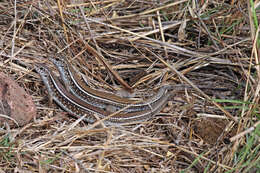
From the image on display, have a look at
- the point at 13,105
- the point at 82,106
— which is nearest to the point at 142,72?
the point at 82,106

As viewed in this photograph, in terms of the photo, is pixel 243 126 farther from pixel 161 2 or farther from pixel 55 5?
pixel 55 5

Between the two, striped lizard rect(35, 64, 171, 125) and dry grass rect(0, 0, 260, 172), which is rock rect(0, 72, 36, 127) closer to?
dry grass rect(0, 0, 260, 172)

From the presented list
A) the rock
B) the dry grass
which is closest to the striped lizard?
the dry grass

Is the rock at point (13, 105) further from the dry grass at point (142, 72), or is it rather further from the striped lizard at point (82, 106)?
the striped lizard at point (82, 106)

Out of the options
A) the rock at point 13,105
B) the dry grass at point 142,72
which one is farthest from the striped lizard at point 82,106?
the rock at point 13,105

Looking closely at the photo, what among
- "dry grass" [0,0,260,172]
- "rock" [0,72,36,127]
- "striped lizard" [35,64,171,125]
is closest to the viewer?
"dry grass" [0,0,260,172]

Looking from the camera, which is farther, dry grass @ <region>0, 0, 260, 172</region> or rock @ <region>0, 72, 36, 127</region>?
rock @ <region>0, 72, 36, 127</region>

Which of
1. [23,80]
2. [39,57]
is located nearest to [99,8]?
[39,57]
